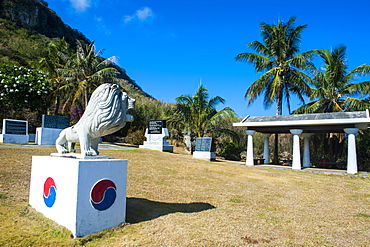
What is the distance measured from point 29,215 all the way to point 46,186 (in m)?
0.55

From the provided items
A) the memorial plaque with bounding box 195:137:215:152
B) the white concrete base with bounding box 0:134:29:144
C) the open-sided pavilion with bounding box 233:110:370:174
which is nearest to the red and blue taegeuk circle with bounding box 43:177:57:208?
the white concrete base with bounding box 0:134:29:144

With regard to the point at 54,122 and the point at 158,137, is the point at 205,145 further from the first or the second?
the point at 54,122

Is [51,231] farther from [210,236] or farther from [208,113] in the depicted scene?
[208,113]

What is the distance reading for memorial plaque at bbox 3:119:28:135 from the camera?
14438 mm

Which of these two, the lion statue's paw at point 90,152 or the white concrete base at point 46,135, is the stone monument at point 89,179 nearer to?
the lion statue's paw at point 90,152

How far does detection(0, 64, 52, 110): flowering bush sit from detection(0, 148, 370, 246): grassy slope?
13.1 meters

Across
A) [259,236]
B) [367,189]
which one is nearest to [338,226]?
[259,236]

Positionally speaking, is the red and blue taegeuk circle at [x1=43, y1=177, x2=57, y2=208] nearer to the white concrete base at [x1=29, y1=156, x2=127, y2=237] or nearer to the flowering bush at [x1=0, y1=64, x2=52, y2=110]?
the white concrete base at [x1=29, y1=156, x2=127, y2=237]

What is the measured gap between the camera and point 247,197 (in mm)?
7281

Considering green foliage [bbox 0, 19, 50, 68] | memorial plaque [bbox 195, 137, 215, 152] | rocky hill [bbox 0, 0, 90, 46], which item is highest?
rocky hill [bbox 0, 0, 90, 46]

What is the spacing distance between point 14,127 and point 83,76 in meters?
10.5

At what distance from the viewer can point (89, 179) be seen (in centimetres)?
391

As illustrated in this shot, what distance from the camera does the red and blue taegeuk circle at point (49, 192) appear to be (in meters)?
4.27

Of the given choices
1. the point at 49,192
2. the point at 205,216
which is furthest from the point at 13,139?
the point at 205,216
